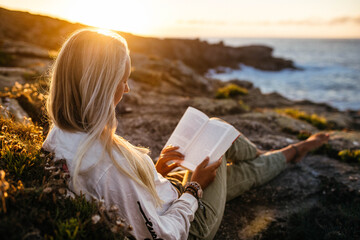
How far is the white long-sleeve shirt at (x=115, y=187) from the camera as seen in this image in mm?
1431

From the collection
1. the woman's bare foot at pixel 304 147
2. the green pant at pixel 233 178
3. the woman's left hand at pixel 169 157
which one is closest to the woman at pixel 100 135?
the green pant at pixel 233 178

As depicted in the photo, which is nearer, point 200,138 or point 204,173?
point 204,173

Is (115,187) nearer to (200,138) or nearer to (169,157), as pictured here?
(169,157)

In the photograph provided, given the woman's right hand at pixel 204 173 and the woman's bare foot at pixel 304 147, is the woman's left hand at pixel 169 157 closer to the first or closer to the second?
the woman's right hand at pixel 204 173

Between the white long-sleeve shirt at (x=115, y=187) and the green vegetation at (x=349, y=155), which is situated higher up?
the white long-sleeve shirt at (x=115, y=187)

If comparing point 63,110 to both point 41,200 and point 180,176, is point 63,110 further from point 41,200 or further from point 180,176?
point 180,176

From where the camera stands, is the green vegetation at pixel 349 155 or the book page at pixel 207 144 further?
the green vegetation at pixel 349 155

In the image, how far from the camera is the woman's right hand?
2145mm

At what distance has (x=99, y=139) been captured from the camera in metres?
1.46

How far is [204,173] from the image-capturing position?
217 cm

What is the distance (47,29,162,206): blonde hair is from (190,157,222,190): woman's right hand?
762 mm

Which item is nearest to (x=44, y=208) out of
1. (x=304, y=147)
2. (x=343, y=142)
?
(x=304, y=147)

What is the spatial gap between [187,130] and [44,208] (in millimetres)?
1530

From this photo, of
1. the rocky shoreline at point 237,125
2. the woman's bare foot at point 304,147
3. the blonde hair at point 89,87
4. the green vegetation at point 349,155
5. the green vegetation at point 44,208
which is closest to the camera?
the green vegetation at point 44,208
